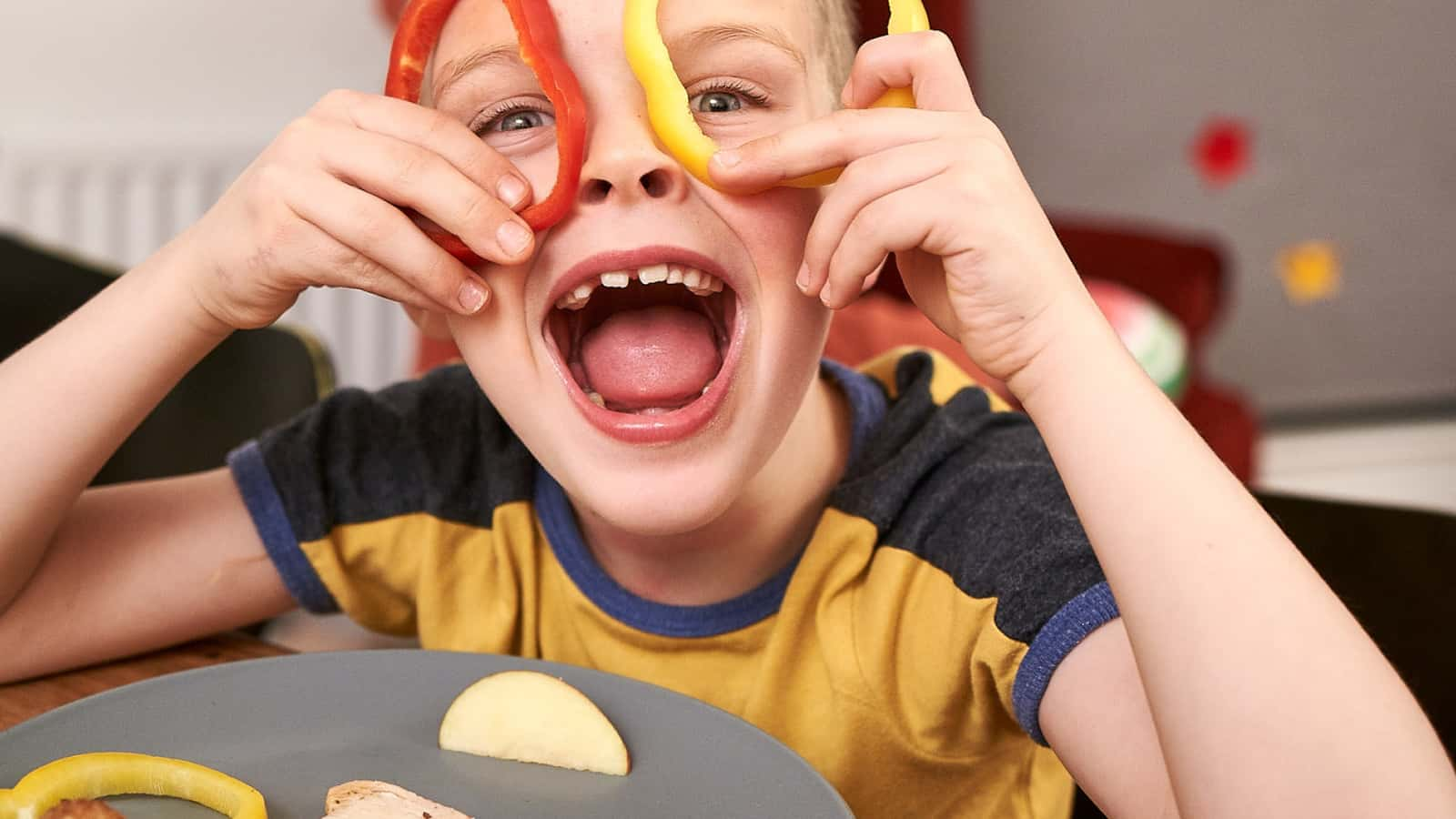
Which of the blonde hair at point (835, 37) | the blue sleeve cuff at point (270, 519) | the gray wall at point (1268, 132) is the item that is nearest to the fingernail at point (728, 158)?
the blonde hair at point (835, 37)

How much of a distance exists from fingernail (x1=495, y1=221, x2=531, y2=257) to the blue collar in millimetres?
315

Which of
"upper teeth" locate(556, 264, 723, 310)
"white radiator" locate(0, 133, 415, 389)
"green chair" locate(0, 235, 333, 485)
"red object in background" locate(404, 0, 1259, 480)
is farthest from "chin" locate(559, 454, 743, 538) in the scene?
"white radiator" locate(0, 133, 415, 389)

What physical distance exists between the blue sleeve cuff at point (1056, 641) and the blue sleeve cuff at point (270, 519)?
50cm

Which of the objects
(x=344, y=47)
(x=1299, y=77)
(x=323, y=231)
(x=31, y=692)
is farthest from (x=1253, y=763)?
(x=1299, y=77)

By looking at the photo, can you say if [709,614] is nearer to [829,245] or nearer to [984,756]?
[984,756]

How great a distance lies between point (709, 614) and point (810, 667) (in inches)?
3.0

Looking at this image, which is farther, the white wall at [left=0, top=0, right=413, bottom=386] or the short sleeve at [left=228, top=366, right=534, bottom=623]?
the white wall at [left=0, top=0, right=413, bottom=386]

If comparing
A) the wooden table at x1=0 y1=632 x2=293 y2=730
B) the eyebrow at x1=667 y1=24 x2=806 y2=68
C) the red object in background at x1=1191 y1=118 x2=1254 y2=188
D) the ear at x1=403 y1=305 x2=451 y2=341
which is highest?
the eyebrow at x1=667 y1=24 x2=806 y2=68

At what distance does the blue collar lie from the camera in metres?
0.94

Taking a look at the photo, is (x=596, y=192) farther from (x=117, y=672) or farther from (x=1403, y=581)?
(x=1403, y=581)

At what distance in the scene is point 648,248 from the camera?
78 centimetres

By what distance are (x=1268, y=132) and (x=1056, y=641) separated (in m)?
3.16

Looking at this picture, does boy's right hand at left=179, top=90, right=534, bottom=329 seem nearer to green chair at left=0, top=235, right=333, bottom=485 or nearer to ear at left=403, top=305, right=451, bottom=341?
ear at left=403, top=305, right=451, bottom=341

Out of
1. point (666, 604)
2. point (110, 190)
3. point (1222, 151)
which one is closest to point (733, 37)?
point (666, 604)
